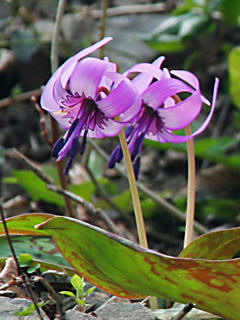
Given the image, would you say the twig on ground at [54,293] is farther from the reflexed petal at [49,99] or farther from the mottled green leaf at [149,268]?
the reflexed petal at [49,99]

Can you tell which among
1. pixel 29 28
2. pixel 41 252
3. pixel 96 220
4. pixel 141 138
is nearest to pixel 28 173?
pixel 96 220

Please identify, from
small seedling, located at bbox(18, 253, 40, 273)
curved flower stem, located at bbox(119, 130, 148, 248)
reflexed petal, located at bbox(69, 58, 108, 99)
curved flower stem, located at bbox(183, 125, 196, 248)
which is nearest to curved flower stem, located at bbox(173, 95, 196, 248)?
curved flower stem, located at bbox(183, 125, 196, 248)

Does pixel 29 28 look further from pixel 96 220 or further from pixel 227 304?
pixel 227 304

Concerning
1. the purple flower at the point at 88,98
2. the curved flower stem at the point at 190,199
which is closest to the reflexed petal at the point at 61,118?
the purple flower at the point at 88,98

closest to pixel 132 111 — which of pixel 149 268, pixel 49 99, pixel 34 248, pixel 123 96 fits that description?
pixel 123 96

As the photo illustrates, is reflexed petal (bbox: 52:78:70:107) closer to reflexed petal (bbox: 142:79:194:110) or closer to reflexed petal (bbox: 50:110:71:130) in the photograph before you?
reflexed petal (bbox: 50:110:71:130)
